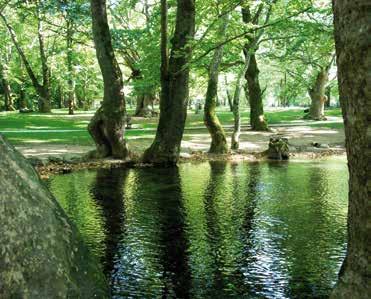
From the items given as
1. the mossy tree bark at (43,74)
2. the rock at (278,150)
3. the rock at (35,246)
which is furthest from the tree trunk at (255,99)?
the rock at (35,246)

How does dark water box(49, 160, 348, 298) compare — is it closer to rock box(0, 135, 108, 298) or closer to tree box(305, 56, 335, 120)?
rock box(0, 135, 108, 298)

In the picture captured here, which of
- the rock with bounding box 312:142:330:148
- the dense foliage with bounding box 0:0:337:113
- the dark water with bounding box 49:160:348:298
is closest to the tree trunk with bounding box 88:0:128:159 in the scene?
the dense foliage with bounding box 0:0:337:113

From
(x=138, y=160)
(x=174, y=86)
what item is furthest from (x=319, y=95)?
(x=174, y=86)

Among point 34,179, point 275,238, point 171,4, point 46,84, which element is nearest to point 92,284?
point 34,179

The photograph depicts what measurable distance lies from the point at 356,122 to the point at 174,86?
14.1 m

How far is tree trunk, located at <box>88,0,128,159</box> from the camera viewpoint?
17578 mm

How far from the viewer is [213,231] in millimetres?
8406

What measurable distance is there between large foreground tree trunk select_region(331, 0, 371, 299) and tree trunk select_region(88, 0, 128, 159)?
48.6 ft

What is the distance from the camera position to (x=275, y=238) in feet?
26.0

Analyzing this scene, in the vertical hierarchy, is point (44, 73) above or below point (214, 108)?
above

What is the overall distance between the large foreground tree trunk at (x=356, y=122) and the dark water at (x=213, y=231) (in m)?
2.07

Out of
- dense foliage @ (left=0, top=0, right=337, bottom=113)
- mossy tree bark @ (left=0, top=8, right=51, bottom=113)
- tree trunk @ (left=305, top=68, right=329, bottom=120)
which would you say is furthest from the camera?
tree trunk @ (left=305, top=68, right=329, bottom=120)

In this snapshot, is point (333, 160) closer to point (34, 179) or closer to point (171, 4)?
point (171, 4)

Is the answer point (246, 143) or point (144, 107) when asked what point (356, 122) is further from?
point (144, 107)
